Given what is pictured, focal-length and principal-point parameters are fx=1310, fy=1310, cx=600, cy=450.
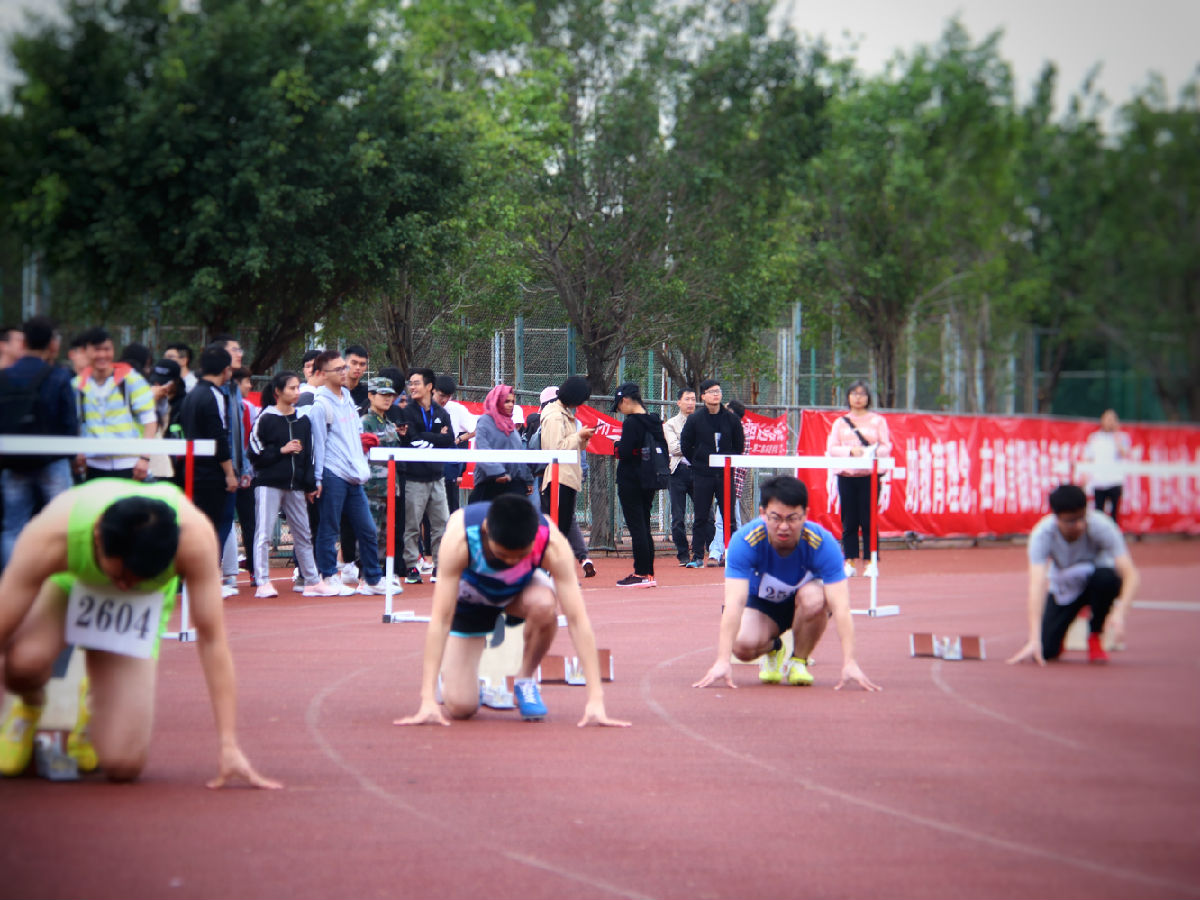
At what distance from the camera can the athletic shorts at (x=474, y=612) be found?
5.66 m

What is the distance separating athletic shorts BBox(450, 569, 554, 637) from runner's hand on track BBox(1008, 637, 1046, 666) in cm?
445

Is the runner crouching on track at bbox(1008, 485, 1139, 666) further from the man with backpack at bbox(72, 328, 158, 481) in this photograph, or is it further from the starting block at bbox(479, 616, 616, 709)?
the man with backpack at bbox(72, 328, 158, 481)

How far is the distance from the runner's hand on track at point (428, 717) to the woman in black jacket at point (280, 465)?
478cm

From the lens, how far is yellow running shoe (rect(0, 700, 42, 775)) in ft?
14.2

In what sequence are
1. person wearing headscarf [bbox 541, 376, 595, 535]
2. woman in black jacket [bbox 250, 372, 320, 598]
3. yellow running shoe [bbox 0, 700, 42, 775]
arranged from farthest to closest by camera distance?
person wearing headscarf [bbox 541, 376, 595, 535] → woman in black jacket [bbox 250, 372, 320, 598] → yellow running shoe [bbox 0, 700, 42, 775]

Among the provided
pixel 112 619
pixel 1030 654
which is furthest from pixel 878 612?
pixel 1030 654

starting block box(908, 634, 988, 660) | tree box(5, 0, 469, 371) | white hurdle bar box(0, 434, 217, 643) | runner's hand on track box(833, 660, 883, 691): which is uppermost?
tree box(5, 0, 469, 371)

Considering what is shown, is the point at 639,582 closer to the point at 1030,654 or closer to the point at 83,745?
the point at 83,745

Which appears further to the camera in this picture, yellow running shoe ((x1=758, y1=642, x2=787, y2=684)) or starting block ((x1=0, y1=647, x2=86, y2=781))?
yellow running shoe ((x1=758, y1=642, x2=787, y2=684))

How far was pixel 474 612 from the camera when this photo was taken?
573 cm

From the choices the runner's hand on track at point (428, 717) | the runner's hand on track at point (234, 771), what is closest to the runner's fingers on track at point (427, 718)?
the runner's hand on track at point (428, 717)

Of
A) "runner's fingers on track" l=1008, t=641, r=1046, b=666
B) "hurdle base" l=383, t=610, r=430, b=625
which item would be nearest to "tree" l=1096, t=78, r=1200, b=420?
"runner's fingers on track" l=1008, t=641, r=1046, b=666

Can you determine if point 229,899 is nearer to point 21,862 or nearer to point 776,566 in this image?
point 21,862

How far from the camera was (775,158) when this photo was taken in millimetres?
14781
